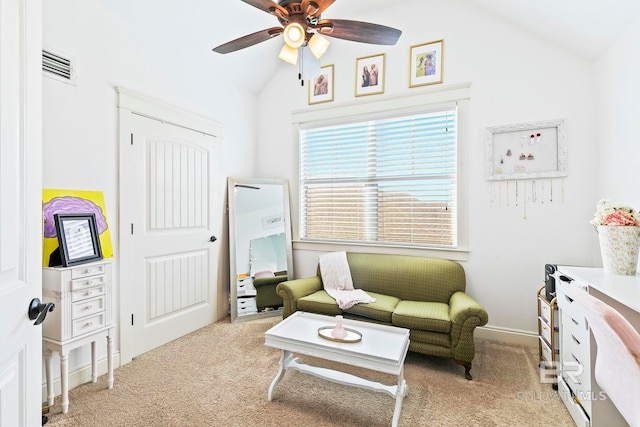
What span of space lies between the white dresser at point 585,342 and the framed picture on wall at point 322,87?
2.97 metres

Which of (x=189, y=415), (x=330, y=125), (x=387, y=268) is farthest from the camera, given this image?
(x=330, y=125)

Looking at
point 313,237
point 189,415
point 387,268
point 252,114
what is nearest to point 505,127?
point 387,268

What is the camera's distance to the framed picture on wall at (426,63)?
3146 millimetres

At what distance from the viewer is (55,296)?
1.89 meters

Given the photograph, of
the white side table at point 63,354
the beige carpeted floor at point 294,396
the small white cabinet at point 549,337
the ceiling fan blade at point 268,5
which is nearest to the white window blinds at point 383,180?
the small white cabinet at point 549,337

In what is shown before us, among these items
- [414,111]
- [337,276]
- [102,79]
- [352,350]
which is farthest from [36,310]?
[414,111]

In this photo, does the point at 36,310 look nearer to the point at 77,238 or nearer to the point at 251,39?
the point at 77,238

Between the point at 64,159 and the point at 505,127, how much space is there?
3.71 meters

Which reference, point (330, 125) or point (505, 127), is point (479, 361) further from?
point (330, 125)

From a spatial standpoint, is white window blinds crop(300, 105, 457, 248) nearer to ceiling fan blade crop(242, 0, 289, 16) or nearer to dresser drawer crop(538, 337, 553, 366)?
dresser drawer crop(538, 337, 553, 366)

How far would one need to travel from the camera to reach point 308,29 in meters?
2.04

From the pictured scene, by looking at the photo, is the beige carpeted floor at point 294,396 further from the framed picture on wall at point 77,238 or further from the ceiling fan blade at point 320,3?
the ceiling fan blade at point 320,3

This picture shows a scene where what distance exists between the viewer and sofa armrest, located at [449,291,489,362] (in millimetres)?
2287

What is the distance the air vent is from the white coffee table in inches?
91.2
